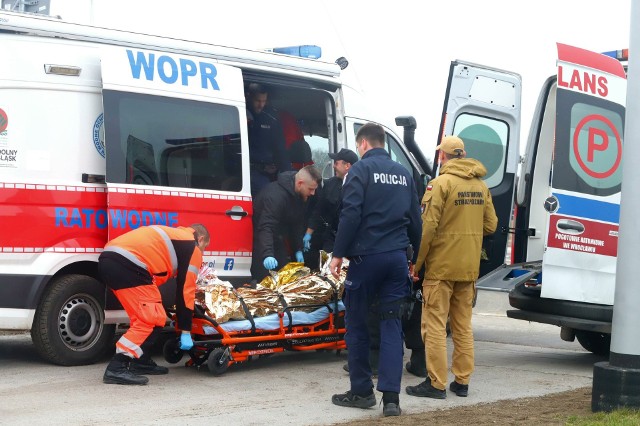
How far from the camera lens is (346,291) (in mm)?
6789

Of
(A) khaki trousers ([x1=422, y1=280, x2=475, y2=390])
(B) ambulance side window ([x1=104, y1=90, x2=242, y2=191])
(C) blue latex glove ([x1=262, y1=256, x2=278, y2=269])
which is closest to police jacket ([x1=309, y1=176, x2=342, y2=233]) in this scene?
(C) blue latex glove ([x1=262, y1=256, x2=278, y2=269])

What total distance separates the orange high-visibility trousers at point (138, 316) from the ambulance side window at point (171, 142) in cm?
108

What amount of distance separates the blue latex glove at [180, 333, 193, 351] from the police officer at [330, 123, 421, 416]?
1.35 metres

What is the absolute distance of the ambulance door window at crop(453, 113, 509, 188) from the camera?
10.2m

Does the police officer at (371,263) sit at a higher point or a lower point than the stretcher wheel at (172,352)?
higher

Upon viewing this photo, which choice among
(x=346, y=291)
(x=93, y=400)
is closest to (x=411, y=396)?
(x=346, y=291)

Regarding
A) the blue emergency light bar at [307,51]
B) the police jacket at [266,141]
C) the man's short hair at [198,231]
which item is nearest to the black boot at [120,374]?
the man's short hair at [198,231]

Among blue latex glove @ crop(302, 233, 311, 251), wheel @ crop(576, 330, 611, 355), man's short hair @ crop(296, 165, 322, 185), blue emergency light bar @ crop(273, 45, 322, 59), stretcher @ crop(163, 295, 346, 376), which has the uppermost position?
blue emergency light bar @ crop(273, 45, 322, 59)

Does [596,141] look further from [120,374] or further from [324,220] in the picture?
[120,374]

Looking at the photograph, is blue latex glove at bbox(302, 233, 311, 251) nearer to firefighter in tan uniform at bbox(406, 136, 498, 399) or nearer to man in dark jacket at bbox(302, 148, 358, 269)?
man in dark jacket at bbox(302, 148, 358, 269)

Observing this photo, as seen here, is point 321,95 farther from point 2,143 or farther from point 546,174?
point 2,143

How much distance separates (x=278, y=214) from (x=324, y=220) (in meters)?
0.47

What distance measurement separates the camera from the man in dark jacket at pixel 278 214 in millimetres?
9039

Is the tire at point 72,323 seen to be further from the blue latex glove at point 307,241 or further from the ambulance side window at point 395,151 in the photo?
the ambulance side window at point 395,151
